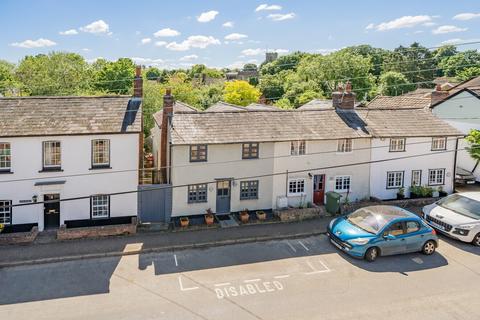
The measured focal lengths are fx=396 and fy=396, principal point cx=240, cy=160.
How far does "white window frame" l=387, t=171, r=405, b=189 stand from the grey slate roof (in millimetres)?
16248

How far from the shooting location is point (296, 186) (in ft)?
79.3

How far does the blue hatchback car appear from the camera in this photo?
57.2 ft

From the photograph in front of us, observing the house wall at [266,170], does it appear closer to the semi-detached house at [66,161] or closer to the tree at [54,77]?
the semi-detached house at [66,161]

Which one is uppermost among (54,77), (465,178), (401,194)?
(54,77)

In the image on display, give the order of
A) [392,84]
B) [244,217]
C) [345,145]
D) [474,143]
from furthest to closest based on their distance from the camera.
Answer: [392,84], [474,143], [345,145], [244,217]

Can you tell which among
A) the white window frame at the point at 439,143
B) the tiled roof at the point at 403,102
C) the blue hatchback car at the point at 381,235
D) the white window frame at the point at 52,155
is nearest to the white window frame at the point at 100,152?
the white window frame at the point at 52,155

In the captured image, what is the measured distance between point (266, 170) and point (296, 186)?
2.28 m

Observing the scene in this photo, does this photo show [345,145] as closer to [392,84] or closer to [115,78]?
[115,78]

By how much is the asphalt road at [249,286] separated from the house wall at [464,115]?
597 inches

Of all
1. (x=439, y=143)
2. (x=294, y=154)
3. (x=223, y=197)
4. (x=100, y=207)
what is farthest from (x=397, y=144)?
(x=100, y=207)

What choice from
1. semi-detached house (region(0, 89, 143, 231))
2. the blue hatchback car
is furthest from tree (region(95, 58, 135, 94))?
the blue hatchback car

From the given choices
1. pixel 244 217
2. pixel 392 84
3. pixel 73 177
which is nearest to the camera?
pixel 73 177

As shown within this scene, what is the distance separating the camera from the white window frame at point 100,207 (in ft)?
68.9

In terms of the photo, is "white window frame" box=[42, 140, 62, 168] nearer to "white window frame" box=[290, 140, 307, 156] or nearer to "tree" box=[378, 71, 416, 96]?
"white window frame" box=[290, 140, 307, 156]
